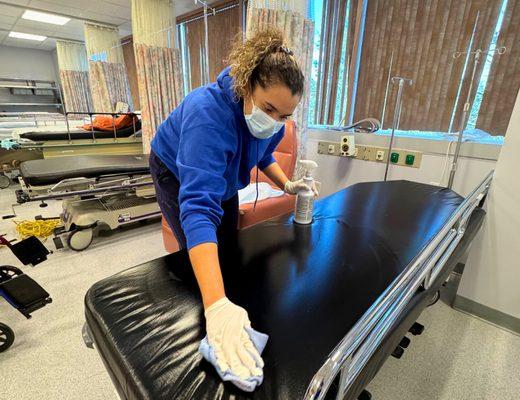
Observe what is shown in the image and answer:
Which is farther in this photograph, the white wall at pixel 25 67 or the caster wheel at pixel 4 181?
the white wall at pixel 25 67

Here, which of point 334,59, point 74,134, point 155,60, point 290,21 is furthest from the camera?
point 74,134

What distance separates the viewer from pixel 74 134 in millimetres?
3828

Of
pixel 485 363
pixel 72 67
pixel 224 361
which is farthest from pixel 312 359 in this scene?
pixel 72 67

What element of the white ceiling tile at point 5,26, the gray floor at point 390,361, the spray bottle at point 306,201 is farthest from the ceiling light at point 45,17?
the spray bottle at point 306,201

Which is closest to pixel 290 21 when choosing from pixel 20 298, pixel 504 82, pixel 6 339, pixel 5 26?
pixel 504 82

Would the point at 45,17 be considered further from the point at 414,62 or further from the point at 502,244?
the point at 502,244

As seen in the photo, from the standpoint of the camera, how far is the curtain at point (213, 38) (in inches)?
147

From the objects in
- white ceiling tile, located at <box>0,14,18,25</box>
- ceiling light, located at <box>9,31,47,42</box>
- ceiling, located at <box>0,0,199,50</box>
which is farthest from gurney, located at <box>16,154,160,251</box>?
ceiling light, located at <box>9,31,47,42</box>

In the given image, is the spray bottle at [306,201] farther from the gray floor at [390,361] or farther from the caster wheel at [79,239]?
the caster wheel at [79,239]

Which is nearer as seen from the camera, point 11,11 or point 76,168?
point 76,168

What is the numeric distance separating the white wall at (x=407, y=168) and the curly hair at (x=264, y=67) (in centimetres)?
158

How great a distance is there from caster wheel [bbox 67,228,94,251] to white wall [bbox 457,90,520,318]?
2760 millimetres

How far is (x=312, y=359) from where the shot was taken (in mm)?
620

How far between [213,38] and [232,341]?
173 inches
